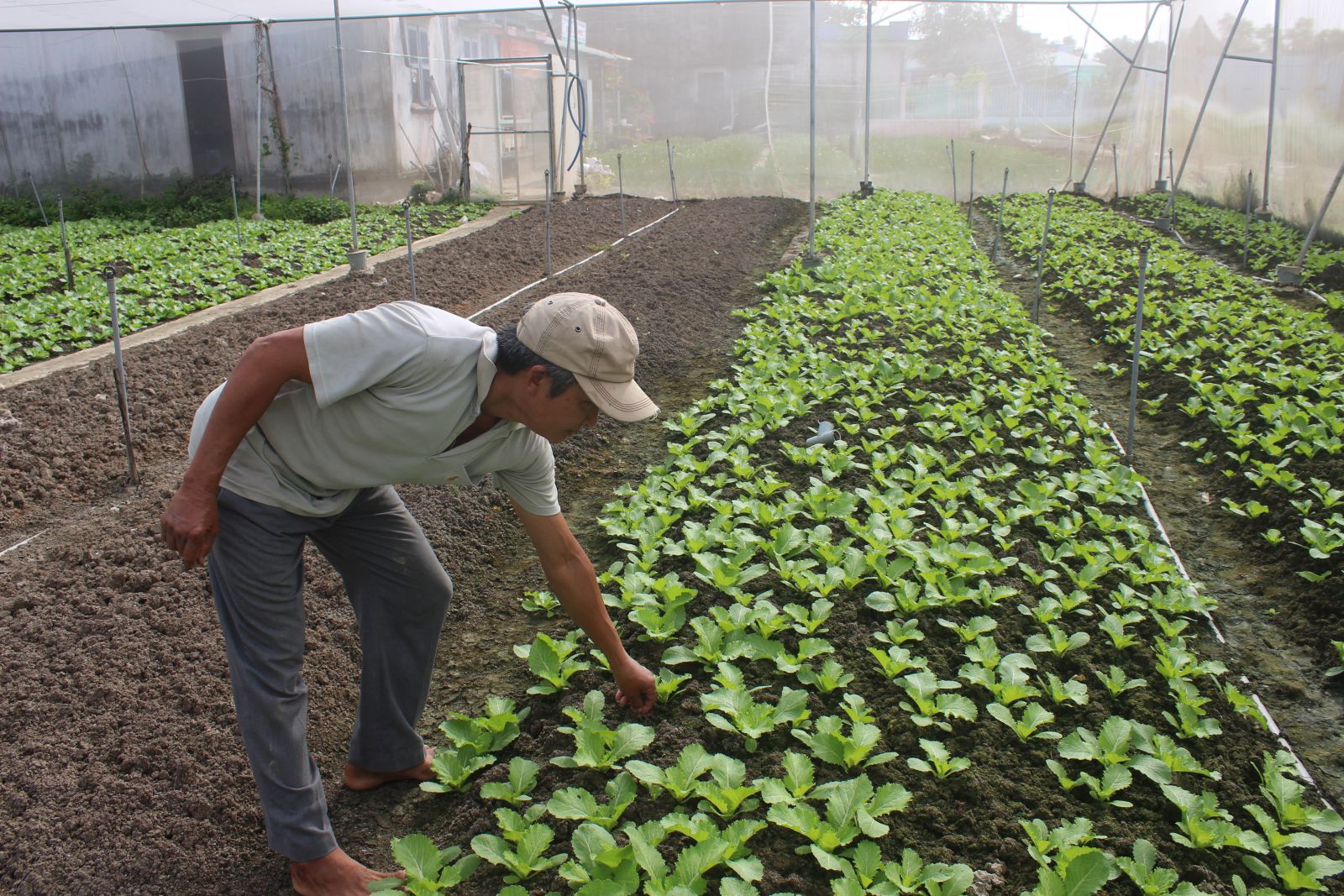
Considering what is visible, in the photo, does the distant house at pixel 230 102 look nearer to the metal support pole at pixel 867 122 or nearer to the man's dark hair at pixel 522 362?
the metal support pole at pixel 867 122

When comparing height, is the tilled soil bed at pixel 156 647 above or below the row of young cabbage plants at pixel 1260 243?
below

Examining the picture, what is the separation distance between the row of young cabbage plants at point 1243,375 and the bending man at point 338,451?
3.26 meters

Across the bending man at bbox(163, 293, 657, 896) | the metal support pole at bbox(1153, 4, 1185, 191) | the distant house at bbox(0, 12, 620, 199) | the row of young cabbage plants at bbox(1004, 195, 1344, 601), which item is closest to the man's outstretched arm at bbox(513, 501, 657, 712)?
the bending man at bbox(163, 293, 657, 896)

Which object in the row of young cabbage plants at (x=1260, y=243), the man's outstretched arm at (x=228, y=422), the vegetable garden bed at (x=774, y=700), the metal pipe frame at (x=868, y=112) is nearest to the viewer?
the man's outstretched arm at (x=228, y=422)

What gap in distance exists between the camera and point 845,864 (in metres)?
2.29

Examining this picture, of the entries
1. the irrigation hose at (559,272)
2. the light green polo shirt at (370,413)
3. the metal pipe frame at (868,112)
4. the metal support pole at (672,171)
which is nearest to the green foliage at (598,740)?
the light green polo shirt at (370,413)

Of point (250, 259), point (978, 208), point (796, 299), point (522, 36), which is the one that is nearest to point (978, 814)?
point (796, 299)

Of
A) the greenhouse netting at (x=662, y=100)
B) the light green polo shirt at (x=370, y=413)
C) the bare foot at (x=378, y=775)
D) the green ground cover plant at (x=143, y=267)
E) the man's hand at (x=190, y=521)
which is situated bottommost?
the bare foot at (x=378, y=775)

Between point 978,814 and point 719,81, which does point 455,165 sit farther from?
point 978,814

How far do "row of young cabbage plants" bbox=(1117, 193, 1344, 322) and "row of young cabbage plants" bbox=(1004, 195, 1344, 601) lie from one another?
2.00 ft

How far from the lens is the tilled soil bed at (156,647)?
8.52 ft

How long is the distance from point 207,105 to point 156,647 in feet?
56.2

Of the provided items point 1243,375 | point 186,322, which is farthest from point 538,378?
point 186,322

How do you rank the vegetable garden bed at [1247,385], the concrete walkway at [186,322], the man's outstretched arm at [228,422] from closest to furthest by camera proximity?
the man's outstretched arm at [228,422]
the vegetable garden bed at [1247,385]
the concrete walkway at [186,322]
